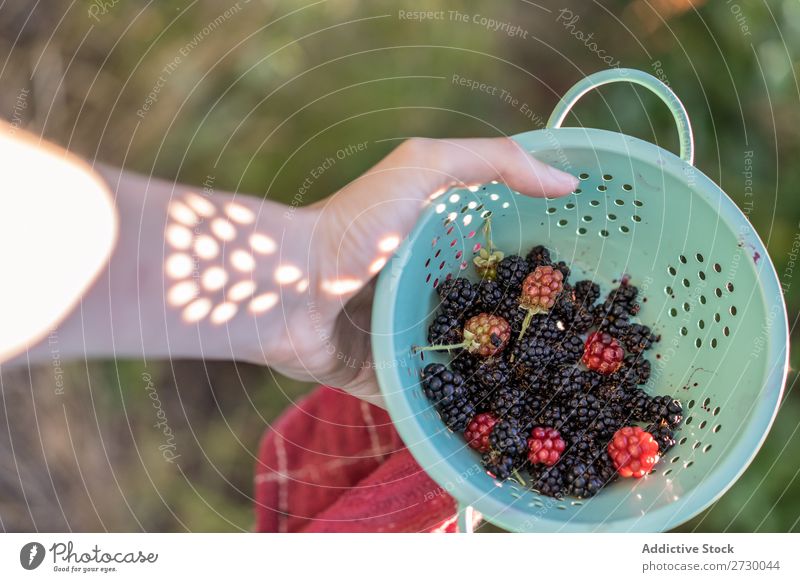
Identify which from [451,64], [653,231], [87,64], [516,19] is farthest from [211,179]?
[653,231]

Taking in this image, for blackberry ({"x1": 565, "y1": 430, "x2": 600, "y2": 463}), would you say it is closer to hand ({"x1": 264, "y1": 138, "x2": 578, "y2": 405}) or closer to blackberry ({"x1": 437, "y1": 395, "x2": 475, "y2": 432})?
blackberry ({"x1": 437, "y1": 395, "x2": 475, "y2": 432})

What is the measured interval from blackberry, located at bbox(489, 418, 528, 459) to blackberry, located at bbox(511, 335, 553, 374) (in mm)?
71

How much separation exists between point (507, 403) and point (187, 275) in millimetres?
431

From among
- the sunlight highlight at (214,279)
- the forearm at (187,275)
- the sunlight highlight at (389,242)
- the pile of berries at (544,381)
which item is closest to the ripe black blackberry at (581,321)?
the pile of berries at (544,381)

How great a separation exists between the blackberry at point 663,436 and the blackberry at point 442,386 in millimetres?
219

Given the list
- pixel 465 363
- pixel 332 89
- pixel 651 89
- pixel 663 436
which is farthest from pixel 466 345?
pixel 332 89

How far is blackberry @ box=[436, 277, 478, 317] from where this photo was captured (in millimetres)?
778

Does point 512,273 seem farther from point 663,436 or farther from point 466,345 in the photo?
point 663,436

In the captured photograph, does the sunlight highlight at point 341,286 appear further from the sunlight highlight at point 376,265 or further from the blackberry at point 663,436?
the blackberry at point 663,436

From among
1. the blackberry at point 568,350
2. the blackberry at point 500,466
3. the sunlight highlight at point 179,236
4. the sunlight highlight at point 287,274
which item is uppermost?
the sunlight highlight at point 179,236

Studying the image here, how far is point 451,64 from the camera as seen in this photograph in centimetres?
102

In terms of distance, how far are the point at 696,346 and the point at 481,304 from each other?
0.83 feet

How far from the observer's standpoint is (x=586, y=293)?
2.68 feet

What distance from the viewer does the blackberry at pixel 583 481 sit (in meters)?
0.73
